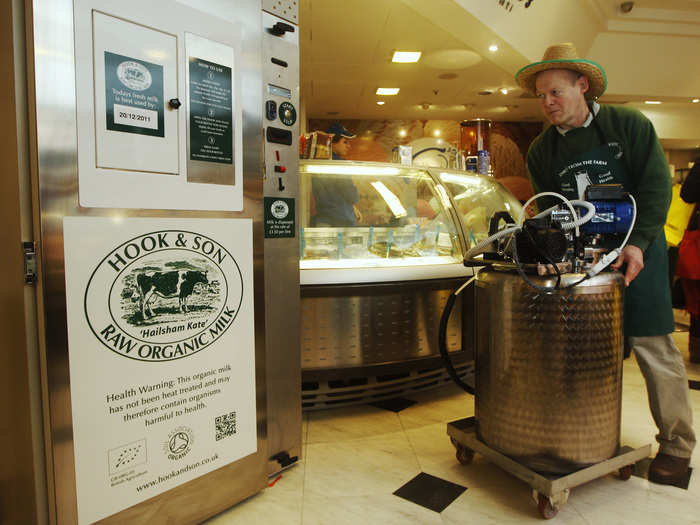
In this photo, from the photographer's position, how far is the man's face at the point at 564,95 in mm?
1958

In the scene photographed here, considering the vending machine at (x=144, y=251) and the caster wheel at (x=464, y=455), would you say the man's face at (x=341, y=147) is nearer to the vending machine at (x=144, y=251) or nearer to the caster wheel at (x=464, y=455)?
the vending machine at (x=144, y=251)

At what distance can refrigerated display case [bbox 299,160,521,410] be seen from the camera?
249 cm

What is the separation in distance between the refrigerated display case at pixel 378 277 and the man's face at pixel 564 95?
1007mm

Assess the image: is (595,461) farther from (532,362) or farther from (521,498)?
(532,362)

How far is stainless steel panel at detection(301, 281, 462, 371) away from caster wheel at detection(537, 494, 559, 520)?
112cm

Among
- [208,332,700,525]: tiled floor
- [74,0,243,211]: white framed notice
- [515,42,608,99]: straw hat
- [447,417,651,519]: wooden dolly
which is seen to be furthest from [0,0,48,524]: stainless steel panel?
[515,42,608,99]: straw hat

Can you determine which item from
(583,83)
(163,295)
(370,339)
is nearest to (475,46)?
(583,83)

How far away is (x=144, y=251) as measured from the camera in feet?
4.65

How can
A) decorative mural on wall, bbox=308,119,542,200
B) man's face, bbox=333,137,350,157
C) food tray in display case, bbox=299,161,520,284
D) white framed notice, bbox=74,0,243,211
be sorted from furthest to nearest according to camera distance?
decorative mural on wall, bbox=308,119,542,200 < man's face, bbox=333,137,350,157 < food tray in display case, bbox=299,161,520,284 < white framed notice, bbox=74,0,243,211

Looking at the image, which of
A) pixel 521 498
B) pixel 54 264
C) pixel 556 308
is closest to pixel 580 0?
pixel 556 308

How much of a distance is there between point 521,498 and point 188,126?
69.4 inches

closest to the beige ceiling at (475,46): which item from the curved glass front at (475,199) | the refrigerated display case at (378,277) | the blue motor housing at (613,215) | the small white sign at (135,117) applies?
the curved glass front at (475,199)

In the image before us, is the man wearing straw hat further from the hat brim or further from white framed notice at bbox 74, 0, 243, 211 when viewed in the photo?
white framed notice at bbox 74, 0, 243, 211

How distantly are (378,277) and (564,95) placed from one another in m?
1.21
